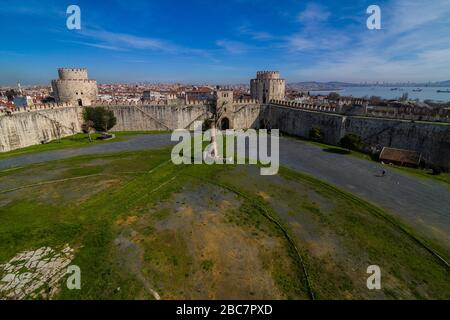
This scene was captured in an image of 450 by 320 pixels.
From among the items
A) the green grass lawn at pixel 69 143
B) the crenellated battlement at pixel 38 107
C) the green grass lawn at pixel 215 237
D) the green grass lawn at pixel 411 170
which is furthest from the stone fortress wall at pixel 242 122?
the green grass lawn at pixel 215 237

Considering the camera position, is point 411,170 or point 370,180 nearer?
point 370,180

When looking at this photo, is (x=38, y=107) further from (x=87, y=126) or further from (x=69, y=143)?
(x=69, y=143)

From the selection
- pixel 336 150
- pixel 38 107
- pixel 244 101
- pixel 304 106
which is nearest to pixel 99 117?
pixel 38 107

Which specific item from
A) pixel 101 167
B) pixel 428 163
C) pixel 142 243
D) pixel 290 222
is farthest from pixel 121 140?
pixel 428 163

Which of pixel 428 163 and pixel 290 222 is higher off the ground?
pixel 428 163

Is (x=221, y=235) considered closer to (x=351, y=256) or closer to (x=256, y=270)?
(x=256, y=270)

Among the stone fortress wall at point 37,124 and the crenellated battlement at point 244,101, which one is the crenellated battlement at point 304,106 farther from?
the stone fortress wall at point 37,124

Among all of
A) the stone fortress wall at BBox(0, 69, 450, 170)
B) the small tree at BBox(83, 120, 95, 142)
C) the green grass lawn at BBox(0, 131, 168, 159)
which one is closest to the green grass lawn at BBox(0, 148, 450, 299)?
the green grass lawn at BBox(0, 131, 168, 159)
